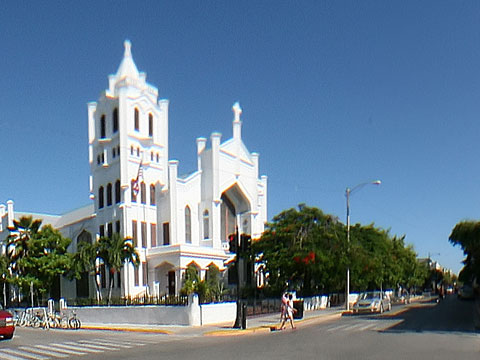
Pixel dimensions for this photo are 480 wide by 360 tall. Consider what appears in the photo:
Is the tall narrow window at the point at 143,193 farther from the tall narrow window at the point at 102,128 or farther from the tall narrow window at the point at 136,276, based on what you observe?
the tall narrow window at the point at 102,128

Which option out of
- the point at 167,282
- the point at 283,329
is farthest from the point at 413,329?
the point at 167,282

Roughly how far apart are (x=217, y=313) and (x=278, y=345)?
1088 cm

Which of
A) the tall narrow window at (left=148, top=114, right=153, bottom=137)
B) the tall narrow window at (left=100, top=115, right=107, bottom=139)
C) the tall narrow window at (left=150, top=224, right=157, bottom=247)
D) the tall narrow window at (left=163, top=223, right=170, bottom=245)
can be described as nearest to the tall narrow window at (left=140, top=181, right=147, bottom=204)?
the tall narrow window at (left=150, top=224, right=157, bottom=247)

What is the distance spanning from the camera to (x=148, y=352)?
16.7 meters

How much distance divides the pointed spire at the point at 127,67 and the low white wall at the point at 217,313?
94.4 ft

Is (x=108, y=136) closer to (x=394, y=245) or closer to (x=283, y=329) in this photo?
(x=283, y=329)


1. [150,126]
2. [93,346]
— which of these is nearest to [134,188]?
[150,126]

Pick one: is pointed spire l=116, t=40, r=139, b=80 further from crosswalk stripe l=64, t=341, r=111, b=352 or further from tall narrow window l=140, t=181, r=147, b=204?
crosswalk stripe l=64, t=341, r=111, b=352

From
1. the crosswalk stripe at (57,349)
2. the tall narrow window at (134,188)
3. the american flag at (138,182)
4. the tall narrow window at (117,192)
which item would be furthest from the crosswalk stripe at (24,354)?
the tall narrow window at (117,192)

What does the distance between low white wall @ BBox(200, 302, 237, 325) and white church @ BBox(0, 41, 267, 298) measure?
1659 centimetres

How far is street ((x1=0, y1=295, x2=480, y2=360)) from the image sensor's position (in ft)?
48.9

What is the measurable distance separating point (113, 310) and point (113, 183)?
63.7ft

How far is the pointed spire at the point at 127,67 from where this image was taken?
51.7 m

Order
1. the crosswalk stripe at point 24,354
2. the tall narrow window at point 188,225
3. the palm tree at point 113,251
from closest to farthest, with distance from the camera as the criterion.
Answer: the crosswalk stripe at point 24,354, the palm tree at point 113,251, the tall narrow window at point 188,225
